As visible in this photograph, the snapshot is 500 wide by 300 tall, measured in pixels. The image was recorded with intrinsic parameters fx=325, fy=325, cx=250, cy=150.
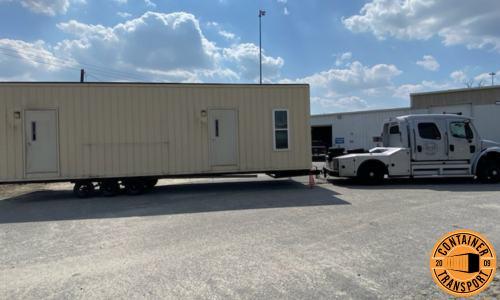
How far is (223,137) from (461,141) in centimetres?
823

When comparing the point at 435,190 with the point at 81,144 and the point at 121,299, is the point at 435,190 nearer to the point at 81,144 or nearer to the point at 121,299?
the point at 121,299

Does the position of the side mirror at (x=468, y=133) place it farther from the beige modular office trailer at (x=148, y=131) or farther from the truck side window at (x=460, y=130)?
the beige modular office trailer at (x=148, y=131)

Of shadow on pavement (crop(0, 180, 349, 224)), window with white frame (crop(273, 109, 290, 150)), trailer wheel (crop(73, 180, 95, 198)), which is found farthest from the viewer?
window with white frame (crop(273, 109, 290, 150))

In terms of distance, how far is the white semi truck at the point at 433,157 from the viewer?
36.8 ft

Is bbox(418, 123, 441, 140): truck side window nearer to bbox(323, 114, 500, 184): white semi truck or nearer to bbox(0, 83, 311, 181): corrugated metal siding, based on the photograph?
bbox(323, 114, 500, 184): white semi truck

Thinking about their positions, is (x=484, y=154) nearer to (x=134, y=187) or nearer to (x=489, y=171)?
(x=489, y=171)

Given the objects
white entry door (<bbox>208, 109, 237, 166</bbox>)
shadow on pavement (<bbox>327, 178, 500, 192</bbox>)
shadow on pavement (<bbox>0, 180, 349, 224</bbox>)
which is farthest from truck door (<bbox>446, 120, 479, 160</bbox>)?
white entry door (<bbox>208, 109, 237, 166</bbox>)

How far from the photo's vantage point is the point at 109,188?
969 cm

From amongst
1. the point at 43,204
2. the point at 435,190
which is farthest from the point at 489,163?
the point at 43,204

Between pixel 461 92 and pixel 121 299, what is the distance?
24.9 metres

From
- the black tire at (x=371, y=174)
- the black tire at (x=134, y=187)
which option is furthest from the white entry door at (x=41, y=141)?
the black tire at (x=371, y=174)

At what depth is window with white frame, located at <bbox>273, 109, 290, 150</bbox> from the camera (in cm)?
1034

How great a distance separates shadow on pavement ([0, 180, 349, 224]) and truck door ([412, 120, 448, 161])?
151 inches

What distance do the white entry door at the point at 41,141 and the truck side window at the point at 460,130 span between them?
1275cm
